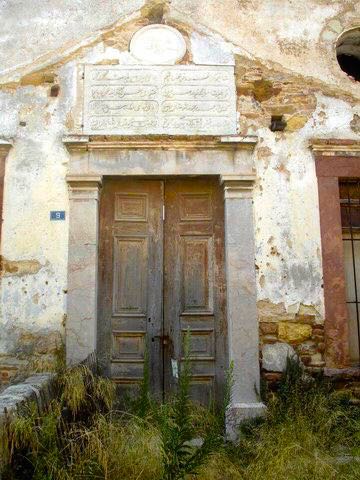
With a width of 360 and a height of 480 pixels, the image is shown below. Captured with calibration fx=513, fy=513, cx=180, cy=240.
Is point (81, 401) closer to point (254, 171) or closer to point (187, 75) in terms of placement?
point (254, 171)

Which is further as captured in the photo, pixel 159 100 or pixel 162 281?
pixel 159 100

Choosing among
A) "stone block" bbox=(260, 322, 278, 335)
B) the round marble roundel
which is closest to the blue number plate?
the round marble roundel

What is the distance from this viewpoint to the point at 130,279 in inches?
211

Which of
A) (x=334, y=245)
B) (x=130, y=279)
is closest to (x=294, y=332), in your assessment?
(x=334, y=245)

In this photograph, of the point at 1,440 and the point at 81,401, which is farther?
the point at 81,401

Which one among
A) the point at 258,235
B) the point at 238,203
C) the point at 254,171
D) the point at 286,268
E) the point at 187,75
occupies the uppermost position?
the point at 187,75

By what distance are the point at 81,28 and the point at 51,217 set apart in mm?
2212

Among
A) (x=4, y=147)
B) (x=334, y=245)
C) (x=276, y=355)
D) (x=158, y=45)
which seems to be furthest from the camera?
(x=158, y=45)

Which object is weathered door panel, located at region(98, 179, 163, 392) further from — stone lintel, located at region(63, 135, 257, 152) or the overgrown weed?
the overgrown weed

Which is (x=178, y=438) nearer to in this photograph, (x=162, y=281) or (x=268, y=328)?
(x=268, y=328)

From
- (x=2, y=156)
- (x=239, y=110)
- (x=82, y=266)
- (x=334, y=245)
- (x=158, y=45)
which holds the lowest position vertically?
(x=82, y=266)

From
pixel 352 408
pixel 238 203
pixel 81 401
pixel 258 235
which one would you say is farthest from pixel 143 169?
pixel 352 408

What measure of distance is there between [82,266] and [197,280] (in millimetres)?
1201

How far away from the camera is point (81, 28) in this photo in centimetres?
575
